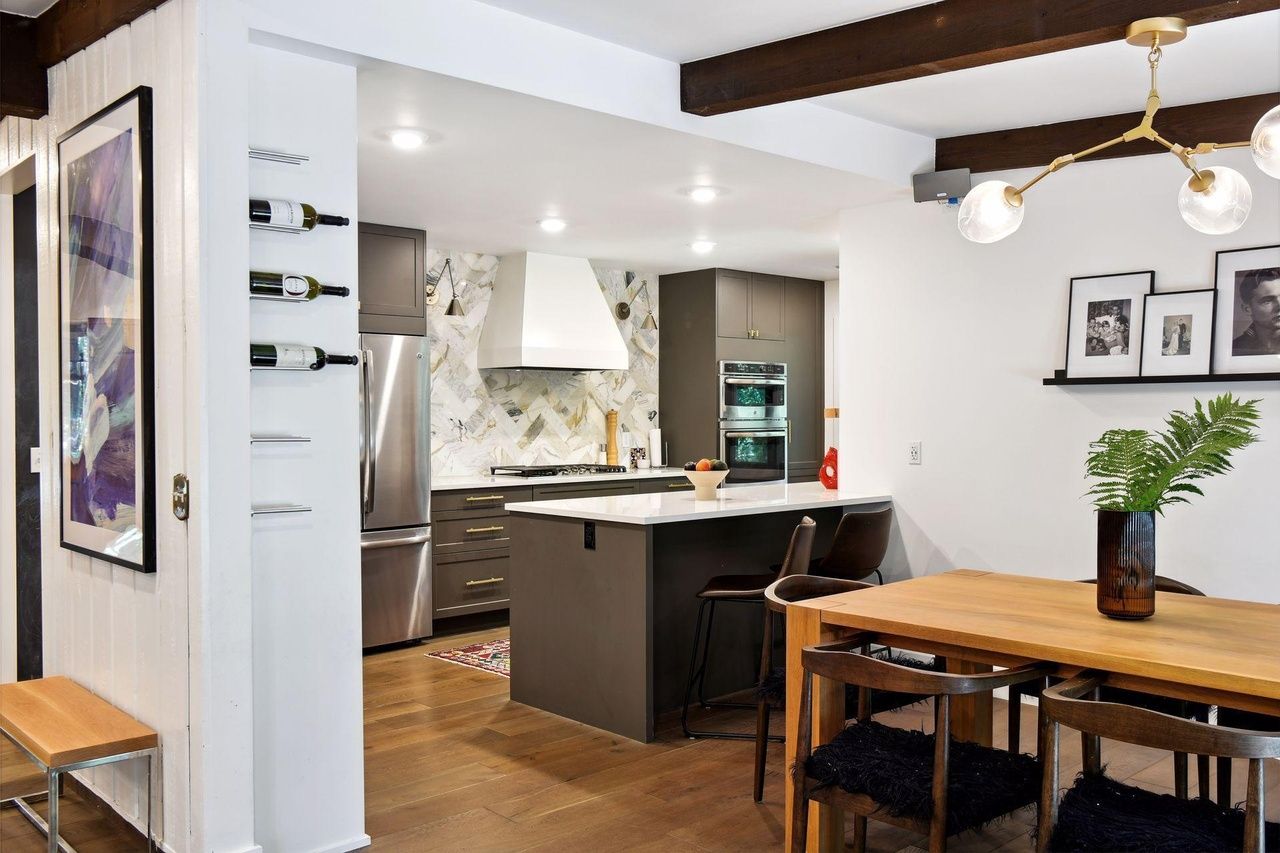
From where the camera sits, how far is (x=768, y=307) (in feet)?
23.7

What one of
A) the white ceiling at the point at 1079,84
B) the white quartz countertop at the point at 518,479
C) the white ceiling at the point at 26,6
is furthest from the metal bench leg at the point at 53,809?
the white ceiling at the point at 1079,84

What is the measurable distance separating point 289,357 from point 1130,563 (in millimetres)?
2135

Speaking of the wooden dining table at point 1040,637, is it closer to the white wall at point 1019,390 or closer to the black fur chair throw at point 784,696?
the black fur chair throw at point 784,696

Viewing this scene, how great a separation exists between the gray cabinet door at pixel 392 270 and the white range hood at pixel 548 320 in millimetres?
696

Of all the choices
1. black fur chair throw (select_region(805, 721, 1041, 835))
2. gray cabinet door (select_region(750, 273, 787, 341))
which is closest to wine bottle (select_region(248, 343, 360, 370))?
black fur chair throw (select_region(805, 721, 1041, 835))

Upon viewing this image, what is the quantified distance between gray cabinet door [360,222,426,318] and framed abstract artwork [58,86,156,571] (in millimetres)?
2149

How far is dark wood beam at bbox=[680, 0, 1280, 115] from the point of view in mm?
2807

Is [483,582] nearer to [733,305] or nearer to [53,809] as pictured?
[733,305]

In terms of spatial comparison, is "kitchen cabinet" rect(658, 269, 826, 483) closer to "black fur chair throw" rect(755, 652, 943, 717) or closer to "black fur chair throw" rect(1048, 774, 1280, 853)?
"black fur chair throw" rect(755, 652, 943, 717)

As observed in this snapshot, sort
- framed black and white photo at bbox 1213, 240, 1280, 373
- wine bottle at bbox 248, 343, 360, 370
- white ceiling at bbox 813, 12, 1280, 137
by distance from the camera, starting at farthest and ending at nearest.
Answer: framed black and white photo at bbox 1213, 240, 1280, 373 → white ceiling at bbox 813, 12, 1280, 137 → wine bottle at bbox 248, 343, 360, 370

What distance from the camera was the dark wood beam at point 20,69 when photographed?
3246 millimetres

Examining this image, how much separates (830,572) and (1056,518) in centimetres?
106

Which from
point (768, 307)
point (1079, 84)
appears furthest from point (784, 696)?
point (768, 307)

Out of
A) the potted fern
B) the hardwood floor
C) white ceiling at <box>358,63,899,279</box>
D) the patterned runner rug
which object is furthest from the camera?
the patterned runner rug
